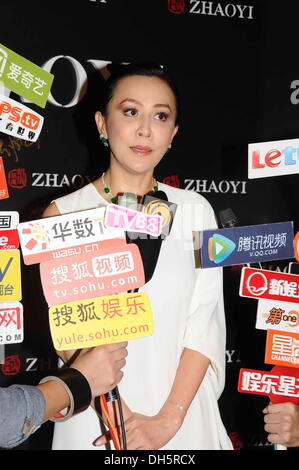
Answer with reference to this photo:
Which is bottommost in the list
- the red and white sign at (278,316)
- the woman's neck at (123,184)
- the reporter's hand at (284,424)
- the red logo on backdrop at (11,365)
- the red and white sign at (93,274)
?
the reporter's hand at (284,424)

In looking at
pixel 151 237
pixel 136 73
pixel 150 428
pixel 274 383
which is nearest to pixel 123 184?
pixel 151 237

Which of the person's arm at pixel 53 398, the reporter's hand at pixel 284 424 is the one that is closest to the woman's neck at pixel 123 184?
the person's arm at pixel 53 398

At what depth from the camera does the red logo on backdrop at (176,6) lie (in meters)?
1.68

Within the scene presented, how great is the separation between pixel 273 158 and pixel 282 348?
53 cm

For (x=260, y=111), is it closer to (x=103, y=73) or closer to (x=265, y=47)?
(x=265, y=47)

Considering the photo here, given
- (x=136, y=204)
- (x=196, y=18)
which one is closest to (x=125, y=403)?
(x=136, y=204)

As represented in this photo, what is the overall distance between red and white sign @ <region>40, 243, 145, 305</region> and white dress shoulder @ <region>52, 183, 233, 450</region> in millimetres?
68

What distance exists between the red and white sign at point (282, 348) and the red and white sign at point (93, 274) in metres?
0.48

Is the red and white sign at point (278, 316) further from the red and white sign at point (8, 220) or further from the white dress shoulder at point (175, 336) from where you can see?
the red and white sign at point (8, 220)

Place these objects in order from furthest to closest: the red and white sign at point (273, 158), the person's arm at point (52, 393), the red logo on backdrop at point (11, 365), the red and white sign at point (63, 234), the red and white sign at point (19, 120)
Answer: the red logo on backdrop at point (11, 365) < the red and white sign at point (273, 158) < the red and white sign at point (19, 120) < the red and white sign at point (63, 234) < the person's arm at point (52, 393)

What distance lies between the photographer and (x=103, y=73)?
1.65m

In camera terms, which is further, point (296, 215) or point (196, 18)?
point (296, 215)

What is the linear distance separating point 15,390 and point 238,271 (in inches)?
34.9

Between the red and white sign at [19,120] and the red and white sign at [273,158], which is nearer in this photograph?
the red and white sign at [19,120]
